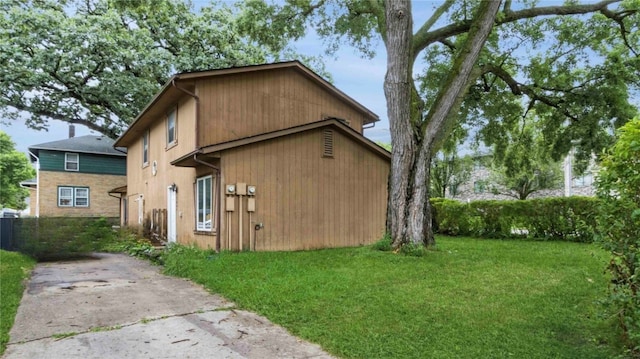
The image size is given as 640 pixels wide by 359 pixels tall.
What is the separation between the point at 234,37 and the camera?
21.5 meters

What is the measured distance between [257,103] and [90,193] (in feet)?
56.8

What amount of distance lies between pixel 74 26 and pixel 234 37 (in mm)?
6981

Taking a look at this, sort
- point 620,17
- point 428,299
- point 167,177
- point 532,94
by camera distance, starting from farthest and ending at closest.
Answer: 1. point 167,177
2. point 532,94
3. point 620,17
4. point 428,299

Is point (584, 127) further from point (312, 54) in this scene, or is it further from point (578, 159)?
point (312, 54)

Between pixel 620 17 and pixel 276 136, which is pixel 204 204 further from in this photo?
pixel 620 17

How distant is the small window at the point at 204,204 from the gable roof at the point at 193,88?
2.61 m

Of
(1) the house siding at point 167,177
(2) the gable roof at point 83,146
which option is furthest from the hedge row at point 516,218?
(2) the gable roof at point 83,146

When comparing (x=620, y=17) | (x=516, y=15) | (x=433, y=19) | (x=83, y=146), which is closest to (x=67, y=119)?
(x=83, y=146)

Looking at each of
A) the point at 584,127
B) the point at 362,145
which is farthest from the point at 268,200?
the point at 584,127

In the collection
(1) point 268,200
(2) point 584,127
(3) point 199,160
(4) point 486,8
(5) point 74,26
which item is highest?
(5) point 74,26

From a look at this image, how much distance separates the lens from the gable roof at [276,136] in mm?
10438

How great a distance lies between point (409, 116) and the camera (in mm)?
10188

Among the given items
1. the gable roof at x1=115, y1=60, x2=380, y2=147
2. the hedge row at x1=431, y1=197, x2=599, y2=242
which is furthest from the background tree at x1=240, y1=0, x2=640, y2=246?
the hedge row at x1=431, y1=197, x2=599, y2=242

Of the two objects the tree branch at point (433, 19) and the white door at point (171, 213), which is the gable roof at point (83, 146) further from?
the tree branch at point (433, 19)
